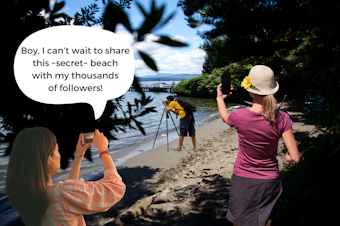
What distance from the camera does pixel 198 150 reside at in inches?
348

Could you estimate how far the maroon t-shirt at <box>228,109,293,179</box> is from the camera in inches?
83.3

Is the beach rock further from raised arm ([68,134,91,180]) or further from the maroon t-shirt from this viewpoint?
raised arm ([68,134,91,180])

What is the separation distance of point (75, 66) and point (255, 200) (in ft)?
6.31

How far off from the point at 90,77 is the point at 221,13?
260 cm

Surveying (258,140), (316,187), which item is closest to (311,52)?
(316,187)

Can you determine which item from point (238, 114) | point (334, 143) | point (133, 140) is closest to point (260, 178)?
point (238, 114)

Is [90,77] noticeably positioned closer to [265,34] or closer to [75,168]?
[75,168]

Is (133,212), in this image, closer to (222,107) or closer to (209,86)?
(222,107)

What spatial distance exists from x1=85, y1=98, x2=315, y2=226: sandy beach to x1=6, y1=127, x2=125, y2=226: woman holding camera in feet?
8.70

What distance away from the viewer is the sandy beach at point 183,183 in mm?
3850

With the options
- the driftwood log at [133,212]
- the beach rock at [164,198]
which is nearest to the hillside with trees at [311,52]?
the beach rock at [164,198]

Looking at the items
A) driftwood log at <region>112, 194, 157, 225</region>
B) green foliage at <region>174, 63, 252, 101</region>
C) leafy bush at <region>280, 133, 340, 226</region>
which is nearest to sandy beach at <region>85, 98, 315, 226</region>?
driftwood log at <region>112, 194, 157, 225</region>

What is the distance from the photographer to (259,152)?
2.17m

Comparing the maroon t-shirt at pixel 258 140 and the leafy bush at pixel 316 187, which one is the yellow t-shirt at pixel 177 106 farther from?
the maroon t-shirt at pixel 258 140
